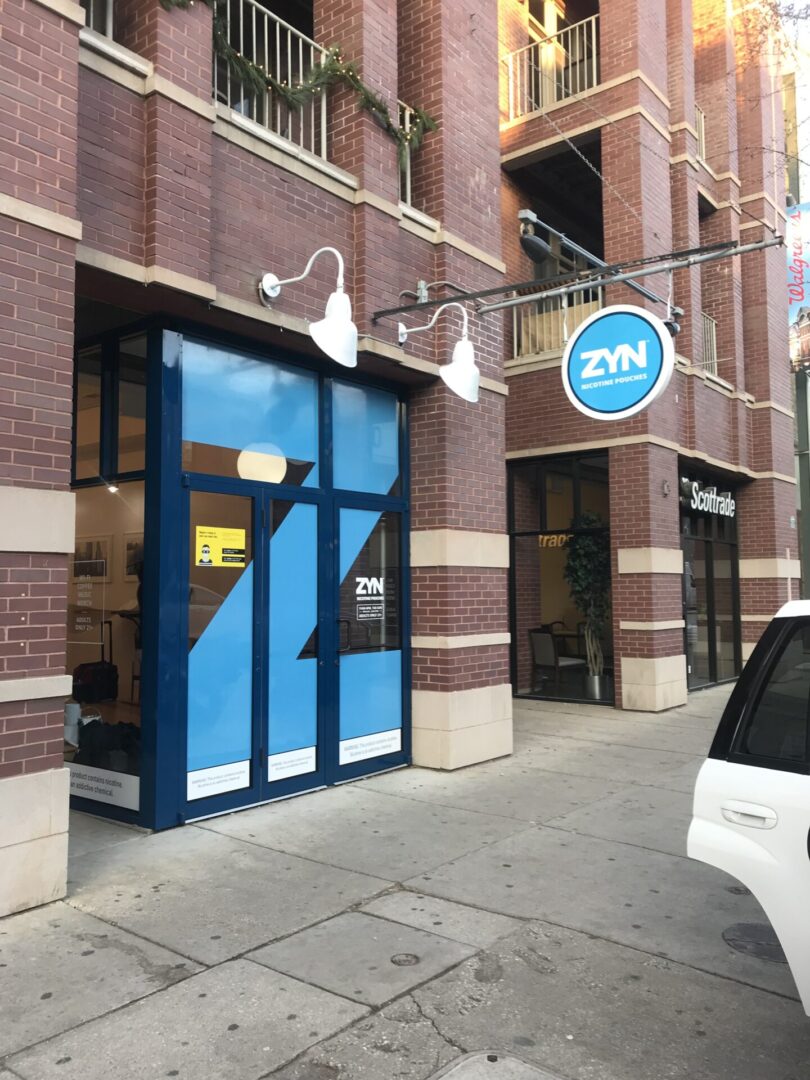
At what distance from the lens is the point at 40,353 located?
15.9 ft

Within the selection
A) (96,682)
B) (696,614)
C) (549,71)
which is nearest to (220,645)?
(96,682)

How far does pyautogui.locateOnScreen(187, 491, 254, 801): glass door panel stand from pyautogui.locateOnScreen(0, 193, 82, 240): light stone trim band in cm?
205

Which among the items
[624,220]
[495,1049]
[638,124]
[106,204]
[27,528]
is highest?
[638,124]

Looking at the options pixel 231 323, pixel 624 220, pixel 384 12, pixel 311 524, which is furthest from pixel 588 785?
pixel 624 220

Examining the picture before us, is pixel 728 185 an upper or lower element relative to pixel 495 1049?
upper

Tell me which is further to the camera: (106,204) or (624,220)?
(624,220)

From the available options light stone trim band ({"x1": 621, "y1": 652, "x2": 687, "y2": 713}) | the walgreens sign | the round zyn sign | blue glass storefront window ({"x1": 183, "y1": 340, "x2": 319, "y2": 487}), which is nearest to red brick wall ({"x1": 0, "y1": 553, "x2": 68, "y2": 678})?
blue glass storefront window ({"x1": 183, "y1": 340, "x2": 319, "y2": 487})

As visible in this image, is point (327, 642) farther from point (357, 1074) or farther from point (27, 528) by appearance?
point (357, 1074)

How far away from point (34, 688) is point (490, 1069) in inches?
120

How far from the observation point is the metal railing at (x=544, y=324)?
1288 centimetres

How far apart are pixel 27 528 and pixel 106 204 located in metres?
2.27

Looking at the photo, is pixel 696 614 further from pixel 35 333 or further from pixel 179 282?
pixel 35 333

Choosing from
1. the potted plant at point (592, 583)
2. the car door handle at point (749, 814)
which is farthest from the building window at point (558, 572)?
the car door handle at point (749, 814)

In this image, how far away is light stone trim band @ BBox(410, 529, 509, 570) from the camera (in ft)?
26.6
